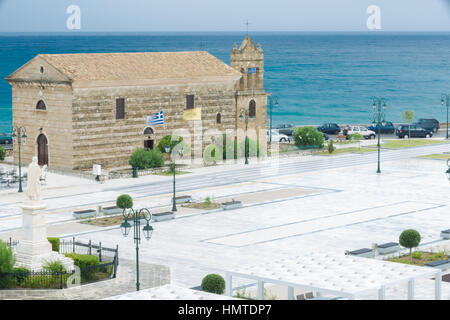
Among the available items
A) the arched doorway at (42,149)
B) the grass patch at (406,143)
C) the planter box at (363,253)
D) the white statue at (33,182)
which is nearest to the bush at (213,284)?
the white statue at (33,182)

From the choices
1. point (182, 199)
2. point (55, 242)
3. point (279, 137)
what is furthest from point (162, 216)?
point (279, 137)

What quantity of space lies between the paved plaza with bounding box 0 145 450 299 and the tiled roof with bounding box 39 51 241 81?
7.36 metres

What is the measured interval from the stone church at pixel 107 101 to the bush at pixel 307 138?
6.63 m

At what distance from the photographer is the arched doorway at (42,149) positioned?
59950mm

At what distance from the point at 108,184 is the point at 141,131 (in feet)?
27.9

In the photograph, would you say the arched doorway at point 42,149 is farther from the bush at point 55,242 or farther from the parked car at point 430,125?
the parked car at point 430,125

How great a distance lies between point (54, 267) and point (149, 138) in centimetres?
3335

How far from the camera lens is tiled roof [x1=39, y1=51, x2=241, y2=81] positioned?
193 feet

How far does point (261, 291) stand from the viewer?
1041 inches

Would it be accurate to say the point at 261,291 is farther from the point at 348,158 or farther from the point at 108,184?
the point at 348,158

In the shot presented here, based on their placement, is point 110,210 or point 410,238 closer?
point 410,238

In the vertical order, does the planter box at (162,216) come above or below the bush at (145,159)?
below

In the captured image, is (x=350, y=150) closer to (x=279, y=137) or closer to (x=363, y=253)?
(x=279, y=137)

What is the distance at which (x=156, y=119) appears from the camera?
6241cm
